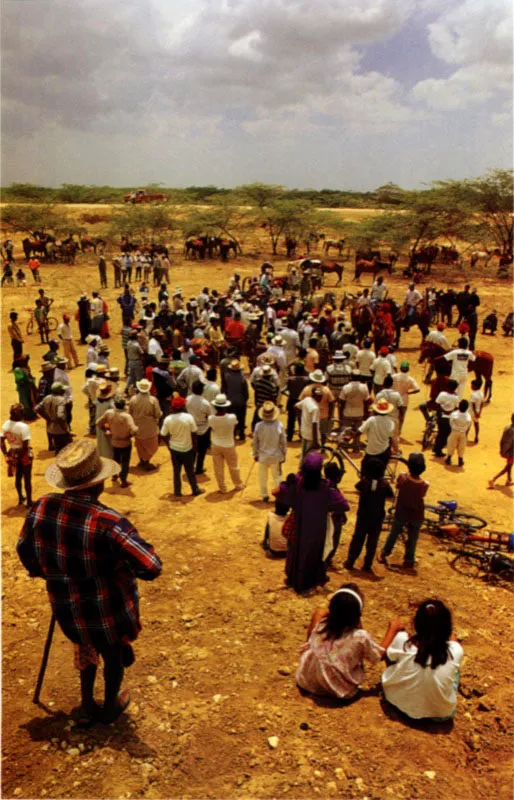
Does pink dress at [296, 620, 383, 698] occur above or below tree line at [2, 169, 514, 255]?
below

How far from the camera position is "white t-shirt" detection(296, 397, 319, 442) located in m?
7.81

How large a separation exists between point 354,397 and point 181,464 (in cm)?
306

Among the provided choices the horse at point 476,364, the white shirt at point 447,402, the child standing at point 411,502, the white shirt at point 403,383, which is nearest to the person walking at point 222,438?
the child standing at point 411,502

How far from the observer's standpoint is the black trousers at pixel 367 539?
548 centimetres

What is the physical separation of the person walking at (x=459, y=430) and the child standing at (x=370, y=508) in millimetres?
3879

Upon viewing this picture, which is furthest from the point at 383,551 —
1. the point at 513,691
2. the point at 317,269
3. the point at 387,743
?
the point at 317,269

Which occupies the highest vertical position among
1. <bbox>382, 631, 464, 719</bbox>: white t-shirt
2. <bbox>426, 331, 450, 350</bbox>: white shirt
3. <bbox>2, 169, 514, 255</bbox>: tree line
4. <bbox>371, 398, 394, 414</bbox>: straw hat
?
<bbox>2, 169, 514, 255</bbox>: tree line

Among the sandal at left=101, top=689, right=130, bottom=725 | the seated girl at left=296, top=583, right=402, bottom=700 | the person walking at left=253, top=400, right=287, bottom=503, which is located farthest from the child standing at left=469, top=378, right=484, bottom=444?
the sandal at left=101, top=689, right=130, bottom=725

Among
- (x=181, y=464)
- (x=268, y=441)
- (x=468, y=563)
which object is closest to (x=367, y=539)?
(x=468, y=563)

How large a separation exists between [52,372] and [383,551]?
5.88 m

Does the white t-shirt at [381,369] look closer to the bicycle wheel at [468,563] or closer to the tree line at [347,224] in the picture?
the bicycle wheel at [468,563]

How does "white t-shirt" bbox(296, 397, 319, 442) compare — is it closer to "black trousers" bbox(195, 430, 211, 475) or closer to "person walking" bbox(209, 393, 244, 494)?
"person walking" bbox(209, 393, 244, 494)

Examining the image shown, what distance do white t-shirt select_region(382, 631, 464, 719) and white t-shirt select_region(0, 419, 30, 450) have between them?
5.05 metres

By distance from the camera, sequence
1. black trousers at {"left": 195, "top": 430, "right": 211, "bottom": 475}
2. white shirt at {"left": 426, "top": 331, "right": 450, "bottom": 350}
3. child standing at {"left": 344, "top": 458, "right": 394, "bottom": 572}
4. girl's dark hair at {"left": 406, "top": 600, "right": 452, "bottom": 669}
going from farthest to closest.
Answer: white shirt at {"left": 426, "top": 331, "right": 450, "bottom": 350}, black trousers at {"left": 195, "top": 430, "right": 211, "bottom": 475}, child standing at {"left": 344, "top": 458, "right": 394, "bottom": 572}, girl's dark hair at {"left": 406, "top": 600, "right": 452, "bottom": 669}
